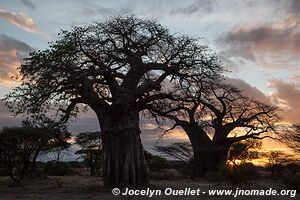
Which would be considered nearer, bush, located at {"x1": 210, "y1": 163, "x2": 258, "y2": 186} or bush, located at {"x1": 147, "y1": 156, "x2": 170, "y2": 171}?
bush, located at {"x1": 210, "y1": 163, "x2": 258, "y2": 186}

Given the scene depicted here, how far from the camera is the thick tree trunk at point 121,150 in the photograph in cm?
1664

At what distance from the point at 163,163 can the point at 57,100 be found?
A: 71.9ft

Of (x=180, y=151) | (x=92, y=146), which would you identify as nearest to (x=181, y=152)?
(x=180, y=151)

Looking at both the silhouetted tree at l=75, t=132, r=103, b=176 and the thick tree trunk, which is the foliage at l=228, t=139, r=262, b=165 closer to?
the silhouetted tree at l=75, t=132, r=103, b=176

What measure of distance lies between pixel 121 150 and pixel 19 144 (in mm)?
6016

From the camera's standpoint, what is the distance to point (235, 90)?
947 inches

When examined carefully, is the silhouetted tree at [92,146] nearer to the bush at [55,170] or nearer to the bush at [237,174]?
the bush at [55,170]

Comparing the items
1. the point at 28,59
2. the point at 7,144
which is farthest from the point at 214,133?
the point at 28,59

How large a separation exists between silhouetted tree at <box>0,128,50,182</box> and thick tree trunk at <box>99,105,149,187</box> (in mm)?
4933

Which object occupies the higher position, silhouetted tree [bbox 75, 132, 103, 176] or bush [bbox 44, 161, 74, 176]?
silhouetted tree [bbox 75, 132, 103, 176]

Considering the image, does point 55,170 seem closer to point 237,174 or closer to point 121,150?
point 121,150

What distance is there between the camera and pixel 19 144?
20.3m

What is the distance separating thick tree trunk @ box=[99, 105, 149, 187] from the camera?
1664 centimetres

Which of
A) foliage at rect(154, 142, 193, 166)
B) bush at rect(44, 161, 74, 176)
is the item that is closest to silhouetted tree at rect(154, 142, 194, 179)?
foliage at rect(154, 142, 193, 166)
